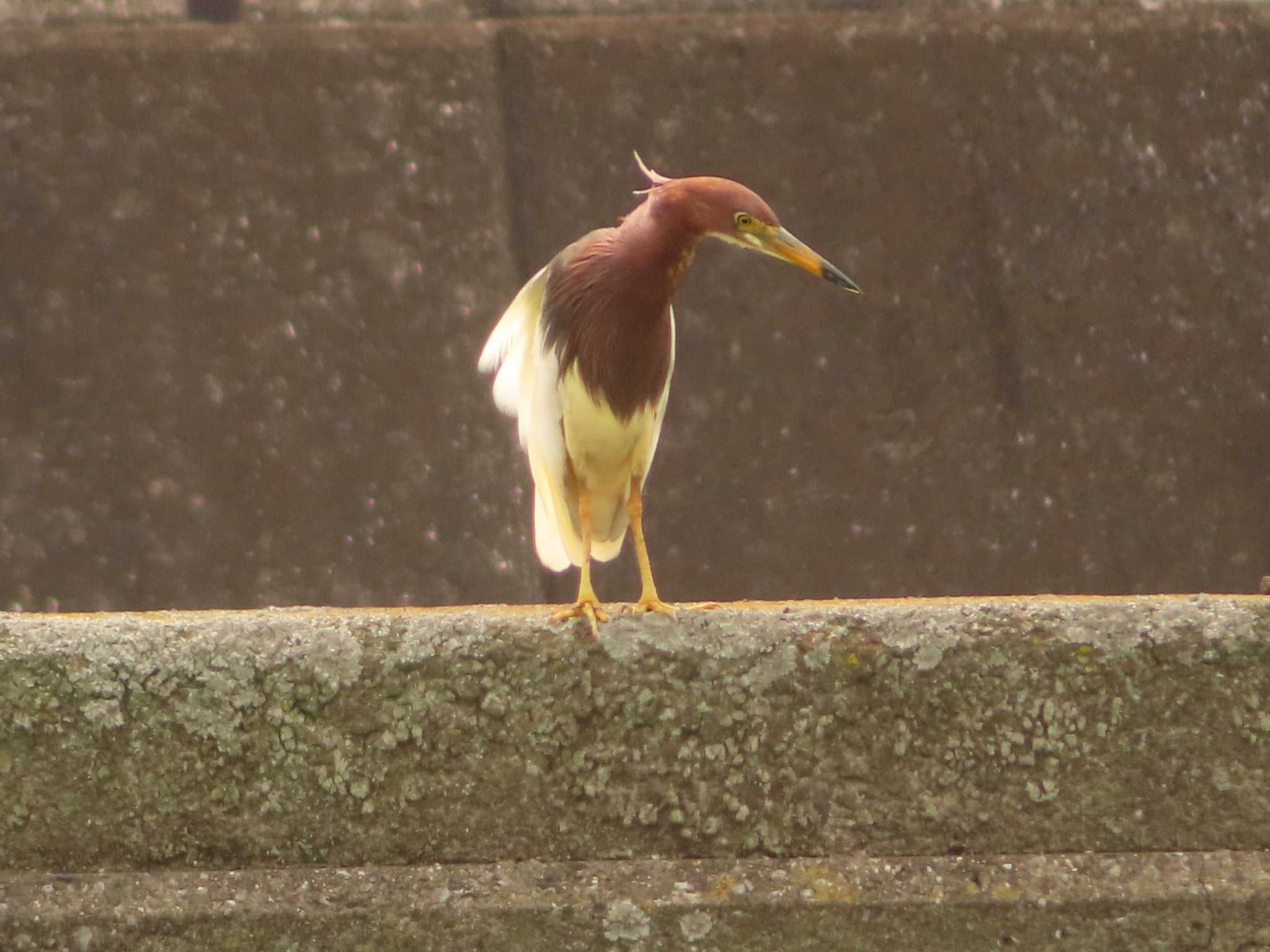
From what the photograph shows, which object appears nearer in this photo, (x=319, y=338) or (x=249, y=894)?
(x=249, y=894)

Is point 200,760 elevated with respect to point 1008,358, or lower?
lower

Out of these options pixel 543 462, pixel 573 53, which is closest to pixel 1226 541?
pixel 543 462

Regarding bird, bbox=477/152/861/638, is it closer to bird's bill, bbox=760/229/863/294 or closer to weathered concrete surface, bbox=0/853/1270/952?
bird's bill, bbox=760/229/863/294

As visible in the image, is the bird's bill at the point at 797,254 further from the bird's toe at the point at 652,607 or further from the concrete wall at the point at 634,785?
the concrete wall at the point at 634,785

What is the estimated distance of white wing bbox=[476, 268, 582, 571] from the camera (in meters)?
2.48

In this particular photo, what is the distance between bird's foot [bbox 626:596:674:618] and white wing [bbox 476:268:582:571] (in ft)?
0.82

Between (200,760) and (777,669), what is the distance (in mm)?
500

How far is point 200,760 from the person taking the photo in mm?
1399

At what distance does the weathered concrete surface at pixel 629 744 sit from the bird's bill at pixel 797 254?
869 mm

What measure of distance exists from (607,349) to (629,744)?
1054 mm

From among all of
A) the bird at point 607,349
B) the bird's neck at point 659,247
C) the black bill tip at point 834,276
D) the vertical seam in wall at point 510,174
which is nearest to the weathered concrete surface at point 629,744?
the bird at point 607,349

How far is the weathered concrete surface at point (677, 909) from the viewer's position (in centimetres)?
136

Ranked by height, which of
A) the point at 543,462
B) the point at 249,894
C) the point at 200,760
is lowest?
the point at 249,894

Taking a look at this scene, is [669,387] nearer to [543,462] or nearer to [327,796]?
[543,462]
